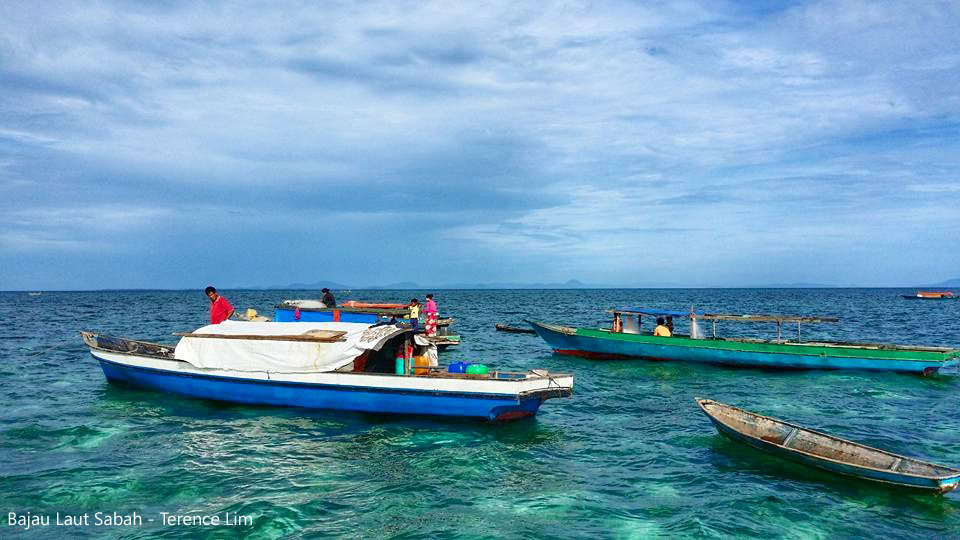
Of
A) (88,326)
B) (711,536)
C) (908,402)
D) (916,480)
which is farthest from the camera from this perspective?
(88,326)

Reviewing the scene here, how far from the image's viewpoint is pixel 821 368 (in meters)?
28.7

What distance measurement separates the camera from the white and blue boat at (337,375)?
17.1 metres

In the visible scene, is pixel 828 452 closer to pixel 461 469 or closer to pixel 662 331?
pixel 461 469

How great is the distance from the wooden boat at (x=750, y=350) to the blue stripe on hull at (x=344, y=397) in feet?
47.7

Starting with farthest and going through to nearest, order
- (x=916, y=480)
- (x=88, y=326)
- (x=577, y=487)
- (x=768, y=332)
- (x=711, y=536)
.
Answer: (x=88, y=326), (x=768, y=332), (x=577, y=487), (x=916, y=480), (x=711, y=536)

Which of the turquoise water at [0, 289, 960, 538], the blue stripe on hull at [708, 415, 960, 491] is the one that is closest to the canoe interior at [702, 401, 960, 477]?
the blue stripe on hull at [708, 415, 960, 491]

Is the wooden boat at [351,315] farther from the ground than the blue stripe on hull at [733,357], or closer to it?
farther from the ground

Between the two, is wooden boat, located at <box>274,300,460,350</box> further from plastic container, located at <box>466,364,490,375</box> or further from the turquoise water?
the turquoise water

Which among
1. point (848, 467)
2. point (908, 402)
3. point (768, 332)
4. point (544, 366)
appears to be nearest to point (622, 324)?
point (544, 366)

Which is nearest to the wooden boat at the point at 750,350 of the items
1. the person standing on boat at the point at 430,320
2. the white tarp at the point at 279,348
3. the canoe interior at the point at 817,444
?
the person standing on boat at the point at 430,320

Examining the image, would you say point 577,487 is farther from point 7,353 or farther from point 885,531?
point 7,353

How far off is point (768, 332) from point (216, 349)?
155 ft

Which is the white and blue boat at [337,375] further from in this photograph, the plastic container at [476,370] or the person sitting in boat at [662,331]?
the person sitting in boat at [662,331]

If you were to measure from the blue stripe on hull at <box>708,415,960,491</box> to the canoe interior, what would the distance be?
0.58ft
